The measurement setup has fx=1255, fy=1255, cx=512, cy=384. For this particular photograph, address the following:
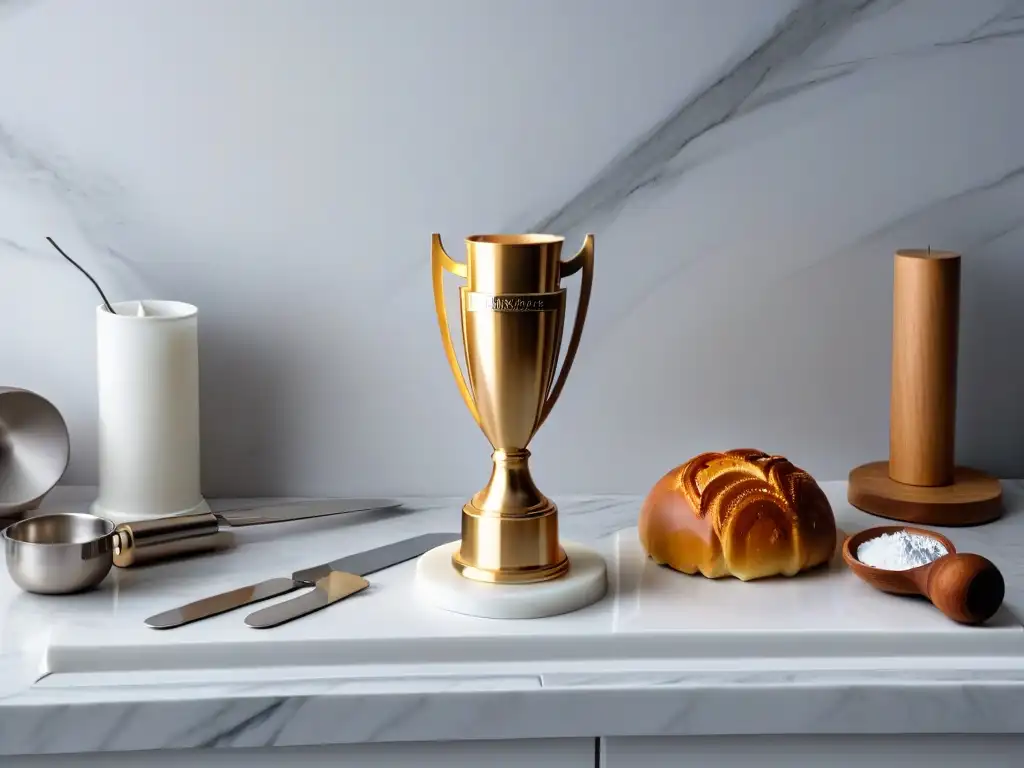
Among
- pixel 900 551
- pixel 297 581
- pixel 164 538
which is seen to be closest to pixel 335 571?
pixel 297 581

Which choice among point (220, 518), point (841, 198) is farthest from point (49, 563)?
point (841, 198)

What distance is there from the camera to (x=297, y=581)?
935mm

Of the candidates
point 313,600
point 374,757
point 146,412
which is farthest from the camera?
point 146,412

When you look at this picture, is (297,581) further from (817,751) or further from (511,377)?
(817,751)

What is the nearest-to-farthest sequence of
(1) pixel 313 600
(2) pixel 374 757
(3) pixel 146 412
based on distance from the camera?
(2) pixel 374 757
(1) pixel 313 600
(3) pixel 146 412

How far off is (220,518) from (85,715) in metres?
Answer: 0.30

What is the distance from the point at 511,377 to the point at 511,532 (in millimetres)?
113

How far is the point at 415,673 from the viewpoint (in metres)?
0.82

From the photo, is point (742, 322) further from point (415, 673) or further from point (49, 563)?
point (49, 563)

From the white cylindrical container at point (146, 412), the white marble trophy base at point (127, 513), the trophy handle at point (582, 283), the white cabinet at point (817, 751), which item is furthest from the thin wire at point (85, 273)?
the white cabinet at point (817, 751)

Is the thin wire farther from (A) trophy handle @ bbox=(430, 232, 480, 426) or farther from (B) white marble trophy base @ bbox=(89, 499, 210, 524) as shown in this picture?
(A) trophy handle @ bbox=(430, 232, 480, 426)

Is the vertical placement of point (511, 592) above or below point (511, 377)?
below

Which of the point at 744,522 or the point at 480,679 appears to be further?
the point at 744,522

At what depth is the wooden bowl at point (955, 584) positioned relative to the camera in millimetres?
847
